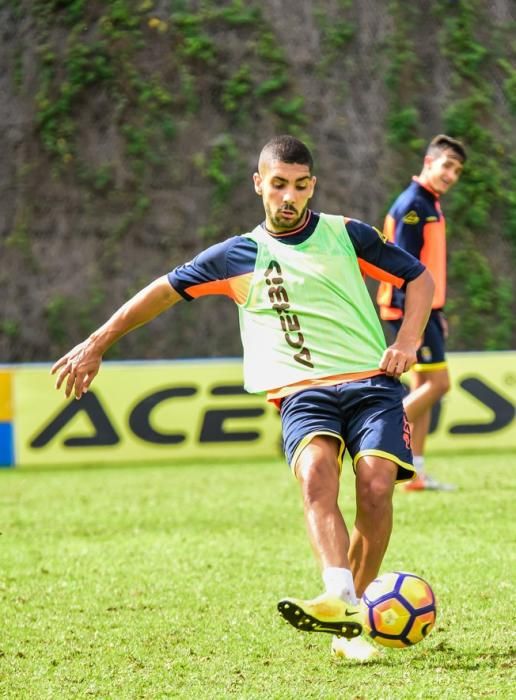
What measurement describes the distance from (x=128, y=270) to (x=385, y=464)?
12.4 metres

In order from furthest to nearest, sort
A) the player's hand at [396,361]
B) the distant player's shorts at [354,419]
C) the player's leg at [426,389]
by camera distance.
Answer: the player's leg at [426,389] → the player's hand at [396,361] → the distant player's shorts at [354,419]

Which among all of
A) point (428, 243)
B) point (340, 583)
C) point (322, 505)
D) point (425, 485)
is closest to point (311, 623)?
point (340, 583)

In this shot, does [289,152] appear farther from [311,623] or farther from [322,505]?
[311,623]

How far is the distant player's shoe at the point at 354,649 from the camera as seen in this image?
15.5 feet

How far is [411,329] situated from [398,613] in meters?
1.20

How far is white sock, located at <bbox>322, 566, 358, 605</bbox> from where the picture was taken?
4438mm

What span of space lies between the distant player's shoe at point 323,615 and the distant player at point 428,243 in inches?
190

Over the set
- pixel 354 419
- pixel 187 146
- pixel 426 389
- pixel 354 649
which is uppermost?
pixel 187 146

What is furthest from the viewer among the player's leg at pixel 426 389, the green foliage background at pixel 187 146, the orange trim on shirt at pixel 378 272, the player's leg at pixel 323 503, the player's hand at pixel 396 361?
the green foliage background at pixel 187 146

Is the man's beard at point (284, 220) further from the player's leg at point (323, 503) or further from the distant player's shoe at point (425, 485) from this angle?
the distant player's shoe at point (425, 485)

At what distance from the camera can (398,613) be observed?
4.46m

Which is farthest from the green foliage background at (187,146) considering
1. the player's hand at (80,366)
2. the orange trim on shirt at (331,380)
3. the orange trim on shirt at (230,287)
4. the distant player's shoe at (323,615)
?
the distant player's shoe at (323,615)

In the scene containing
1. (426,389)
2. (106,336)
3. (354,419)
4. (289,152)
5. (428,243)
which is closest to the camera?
(354,419)

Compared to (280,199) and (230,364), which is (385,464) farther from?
(230,364)
